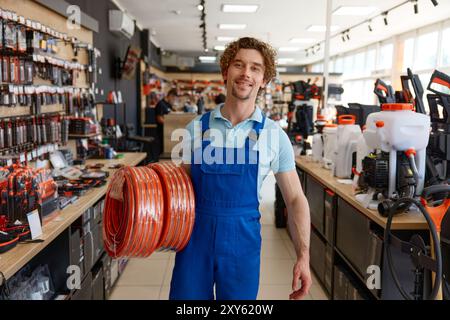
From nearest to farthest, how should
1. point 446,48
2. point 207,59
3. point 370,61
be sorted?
point 446,48 → point 370,61 → point 207,59

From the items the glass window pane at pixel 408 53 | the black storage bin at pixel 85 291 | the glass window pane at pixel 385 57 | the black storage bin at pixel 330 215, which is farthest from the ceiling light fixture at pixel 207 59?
the black storage bin at pixel 85 291

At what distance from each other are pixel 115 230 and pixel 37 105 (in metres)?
1.94

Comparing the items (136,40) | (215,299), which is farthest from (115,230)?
(136,40)

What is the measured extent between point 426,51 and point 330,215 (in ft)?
28.1

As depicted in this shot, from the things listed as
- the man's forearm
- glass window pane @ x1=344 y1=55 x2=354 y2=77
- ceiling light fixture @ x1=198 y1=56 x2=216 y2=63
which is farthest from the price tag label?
ceiling light fixture @ x1=198 y1=56 x2=216 y2=63

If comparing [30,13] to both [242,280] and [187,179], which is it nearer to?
[187,179]

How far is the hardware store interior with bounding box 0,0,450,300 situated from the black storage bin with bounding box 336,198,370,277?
0.6 inches

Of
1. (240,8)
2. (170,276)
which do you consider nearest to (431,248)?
(170,276)

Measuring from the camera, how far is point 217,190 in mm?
1889

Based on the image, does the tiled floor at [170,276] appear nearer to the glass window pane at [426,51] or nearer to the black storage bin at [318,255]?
the black storage bin at [318,255]

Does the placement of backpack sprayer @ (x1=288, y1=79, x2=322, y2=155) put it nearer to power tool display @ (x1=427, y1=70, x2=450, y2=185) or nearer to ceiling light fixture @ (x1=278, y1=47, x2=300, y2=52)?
power tool display @ (x1=427, y1=70, x2=450, y2=185)

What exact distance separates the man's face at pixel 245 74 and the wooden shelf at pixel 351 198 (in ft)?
3.85

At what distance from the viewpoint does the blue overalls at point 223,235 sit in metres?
1.88

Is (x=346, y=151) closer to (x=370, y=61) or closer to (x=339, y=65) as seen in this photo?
(x=370, y=61)
